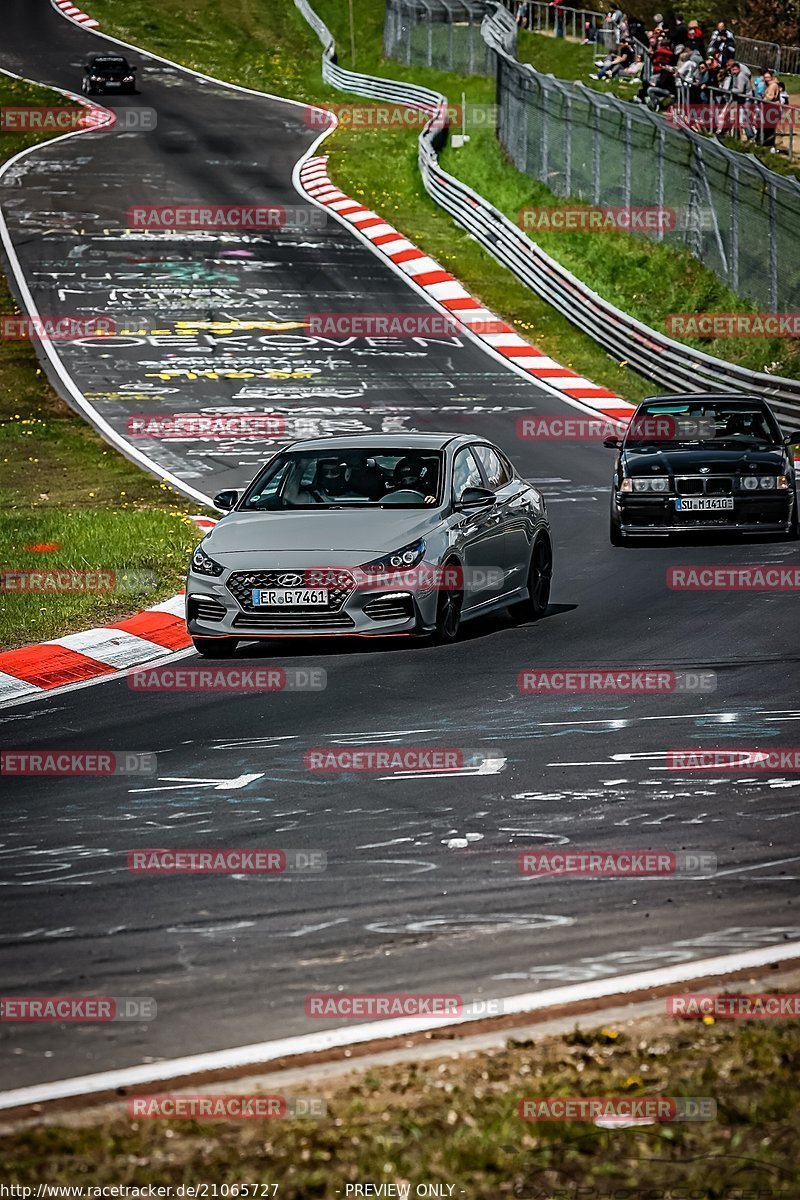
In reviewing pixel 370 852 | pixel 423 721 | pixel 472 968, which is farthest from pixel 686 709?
pixel 472 968

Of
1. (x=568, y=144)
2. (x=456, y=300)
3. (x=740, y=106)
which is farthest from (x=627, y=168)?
(x=456, y=300)

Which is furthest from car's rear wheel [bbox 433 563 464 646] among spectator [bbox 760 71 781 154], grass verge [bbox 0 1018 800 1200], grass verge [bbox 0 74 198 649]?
spectator [bbox 760 71 781 154]

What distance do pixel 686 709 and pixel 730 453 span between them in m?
8.25

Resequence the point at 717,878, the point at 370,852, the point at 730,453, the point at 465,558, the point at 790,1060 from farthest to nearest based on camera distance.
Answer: the point at 730,453 < the point at 465,558 < the point at 370,852 < the point at 717,878 < the point at 790,1060

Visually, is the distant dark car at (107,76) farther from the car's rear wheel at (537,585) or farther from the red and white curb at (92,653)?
the car's rear wheel at (537,585)

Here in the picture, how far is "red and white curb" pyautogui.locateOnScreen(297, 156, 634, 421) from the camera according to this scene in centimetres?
2916

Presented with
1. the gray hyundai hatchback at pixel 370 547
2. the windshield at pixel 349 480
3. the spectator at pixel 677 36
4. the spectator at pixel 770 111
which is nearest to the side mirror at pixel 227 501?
the gray hyundai hatchback at pixel 370 547

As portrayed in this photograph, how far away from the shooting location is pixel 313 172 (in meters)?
46.1

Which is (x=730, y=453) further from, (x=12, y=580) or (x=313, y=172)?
(x=313, y=172)

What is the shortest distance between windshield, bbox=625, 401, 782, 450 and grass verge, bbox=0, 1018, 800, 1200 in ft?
46.7

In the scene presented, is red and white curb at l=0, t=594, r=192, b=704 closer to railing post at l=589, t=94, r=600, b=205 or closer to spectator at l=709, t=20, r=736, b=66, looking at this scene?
railing post at l=589, t=94, r=600, b=205

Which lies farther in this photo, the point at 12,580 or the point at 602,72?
the point at 602,72

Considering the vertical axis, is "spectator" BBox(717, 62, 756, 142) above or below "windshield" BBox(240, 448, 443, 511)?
above

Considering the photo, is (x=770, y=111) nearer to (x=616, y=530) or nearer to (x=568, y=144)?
(x=568, y=144)
